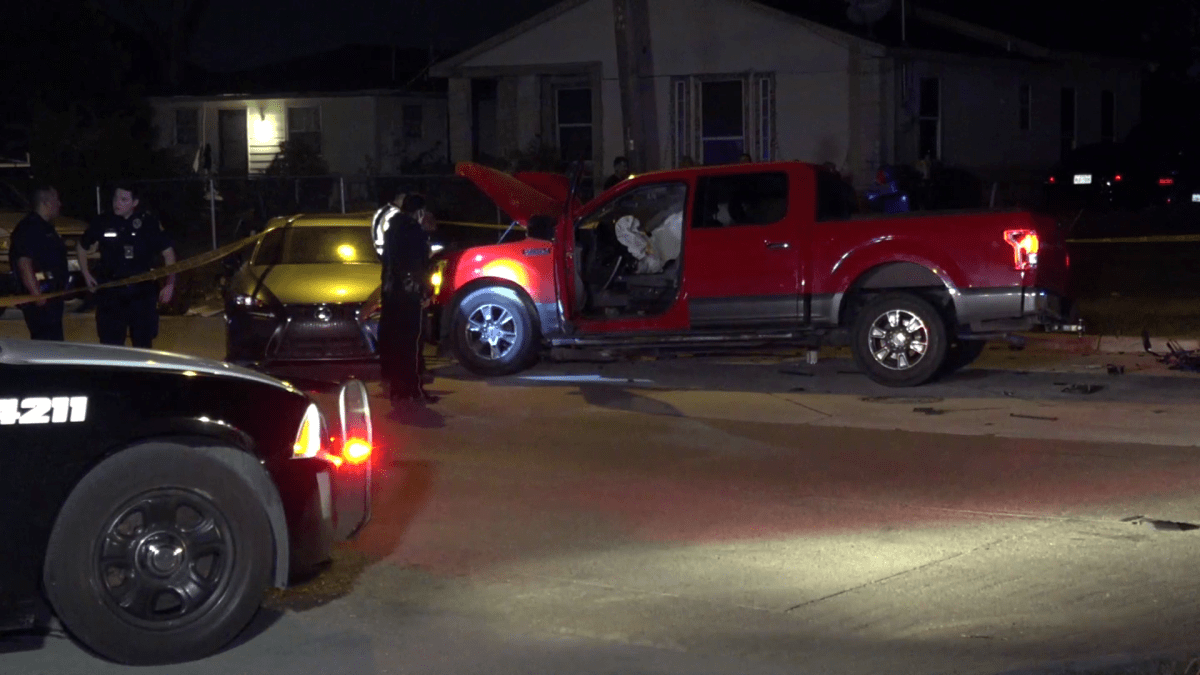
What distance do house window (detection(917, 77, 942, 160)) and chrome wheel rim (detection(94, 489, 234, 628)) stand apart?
2576 cm

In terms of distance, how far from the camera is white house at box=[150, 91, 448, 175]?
126 ft

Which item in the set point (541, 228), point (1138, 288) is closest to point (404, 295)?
point (541, 228)

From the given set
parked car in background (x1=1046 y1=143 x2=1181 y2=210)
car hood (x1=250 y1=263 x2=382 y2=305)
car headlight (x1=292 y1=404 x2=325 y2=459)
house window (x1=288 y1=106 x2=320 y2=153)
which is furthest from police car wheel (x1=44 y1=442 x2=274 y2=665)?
house window (x1=288 y1=106 x2=320 y2=153)

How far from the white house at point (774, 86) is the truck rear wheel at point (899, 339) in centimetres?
1569

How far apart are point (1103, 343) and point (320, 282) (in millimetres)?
7312

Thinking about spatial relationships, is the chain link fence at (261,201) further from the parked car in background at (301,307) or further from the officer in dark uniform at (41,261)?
the officer in dark uniform at (41,261)

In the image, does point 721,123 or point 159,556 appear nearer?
point 159,556

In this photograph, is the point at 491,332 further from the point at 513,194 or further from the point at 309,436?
the point at 309,436

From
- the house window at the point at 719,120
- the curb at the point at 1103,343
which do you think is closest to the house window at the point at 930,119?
the house window at the point at 719,120

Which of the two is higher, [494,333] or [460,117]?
[460,117]

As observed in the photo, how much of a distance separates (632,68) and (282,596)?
13.9 meters

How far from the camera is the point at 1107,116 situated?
37250 mm

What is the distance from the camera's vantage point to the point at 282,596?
281 inches

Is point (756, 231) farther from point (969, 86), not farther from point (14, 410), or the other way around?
point (969, 86)
